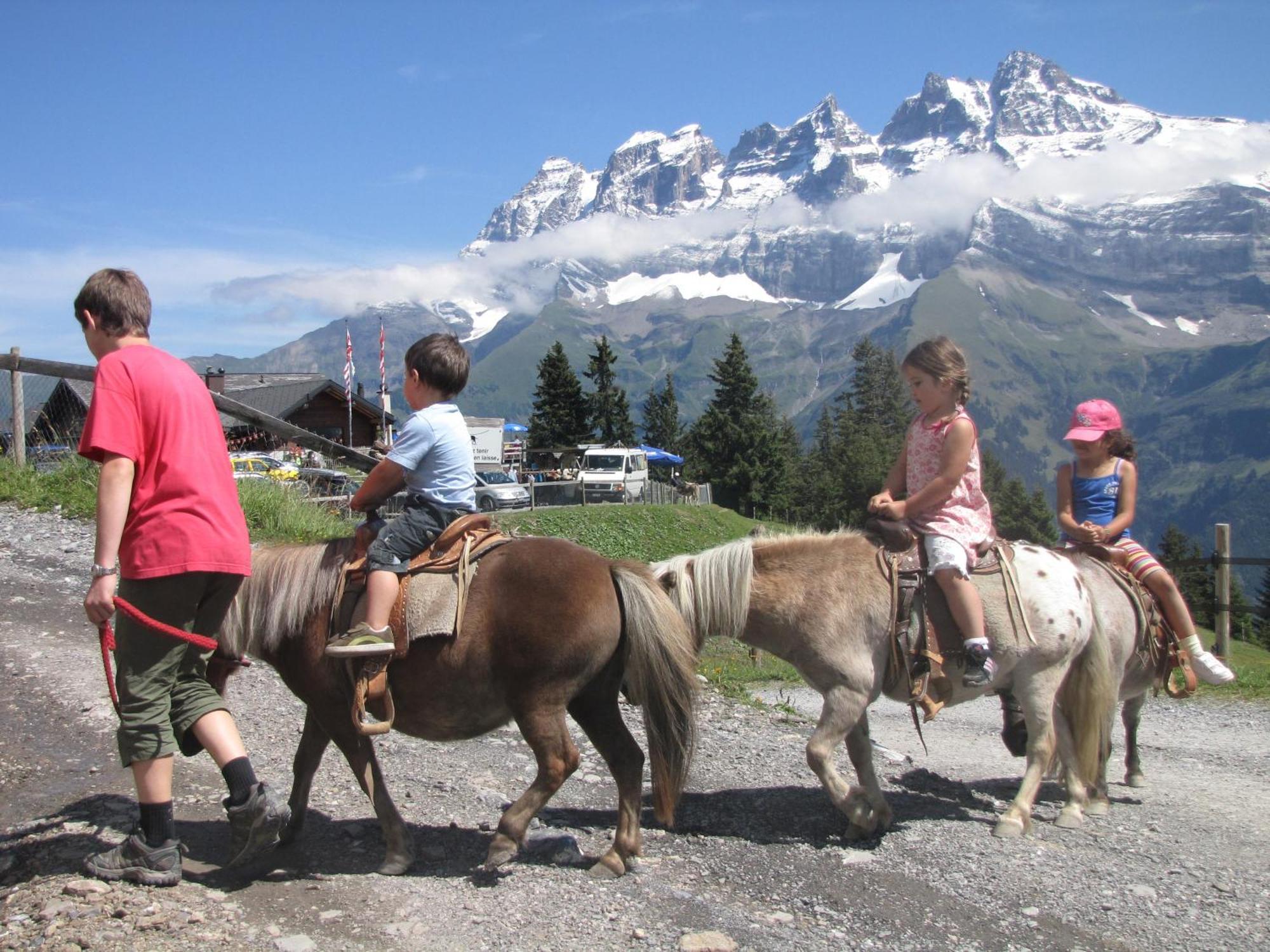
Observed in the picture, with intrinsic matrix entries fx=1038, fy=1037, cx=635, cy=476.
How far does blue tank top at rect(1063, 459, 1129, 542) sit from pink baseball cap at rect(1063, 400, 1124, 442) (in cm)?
20

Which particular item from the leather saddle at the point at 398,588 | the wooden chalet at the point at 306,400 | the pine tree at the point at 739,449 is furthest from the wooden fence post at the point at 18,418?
the pine tree at the point at 739,449

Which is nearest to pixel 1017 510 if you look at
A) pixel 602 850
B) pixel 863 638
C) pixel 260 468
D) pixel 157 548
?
pixel 260 468

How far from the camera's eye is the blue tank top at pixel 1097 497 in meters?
6.66

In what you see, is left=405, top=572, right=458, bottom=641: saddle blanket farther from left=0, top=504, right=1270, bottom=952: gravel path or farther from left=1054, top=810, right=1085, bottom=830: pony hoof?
left=1054, top=810, right=1085, bottom=830: pony hoof

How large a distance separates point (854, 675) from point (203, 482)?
3302 mm

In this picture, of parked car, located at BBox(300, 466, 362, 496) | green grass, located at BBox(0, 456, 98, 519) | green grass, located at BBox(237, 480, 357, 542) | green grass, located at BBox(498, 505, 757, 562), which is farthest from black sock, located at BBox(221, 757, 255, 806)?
green grass, located at BBox(498, 505, 757, 562)

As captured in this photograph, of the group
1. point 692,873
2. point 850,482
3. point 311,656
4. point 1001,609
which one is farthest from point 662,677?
point 850,482

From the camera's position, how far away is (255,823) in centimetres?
420

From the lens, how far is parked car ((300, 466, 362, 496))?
14695 millimetres

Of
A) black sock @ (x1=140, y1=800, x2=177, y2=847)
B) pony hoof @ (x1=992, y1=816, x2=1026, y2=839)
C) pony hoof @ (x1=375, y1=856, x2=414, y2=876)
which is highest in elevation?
black sock @ (x1=140, y1=800, x2=177, y2=847)

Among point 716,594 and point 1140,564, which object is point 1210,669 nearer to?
point 1140,564

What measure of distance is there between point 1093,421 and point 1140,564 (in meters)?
0.94

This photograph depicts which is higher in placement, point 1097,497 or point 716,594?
point 1097,497

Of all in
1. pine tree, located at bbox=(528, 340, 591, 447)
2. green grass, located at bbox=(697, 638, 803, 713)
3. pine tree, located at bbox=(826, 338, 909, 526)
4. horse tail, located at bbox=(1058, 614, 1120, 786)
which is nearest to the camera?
horse tail, located at bbox=(1058, 614, 1120, 786)
